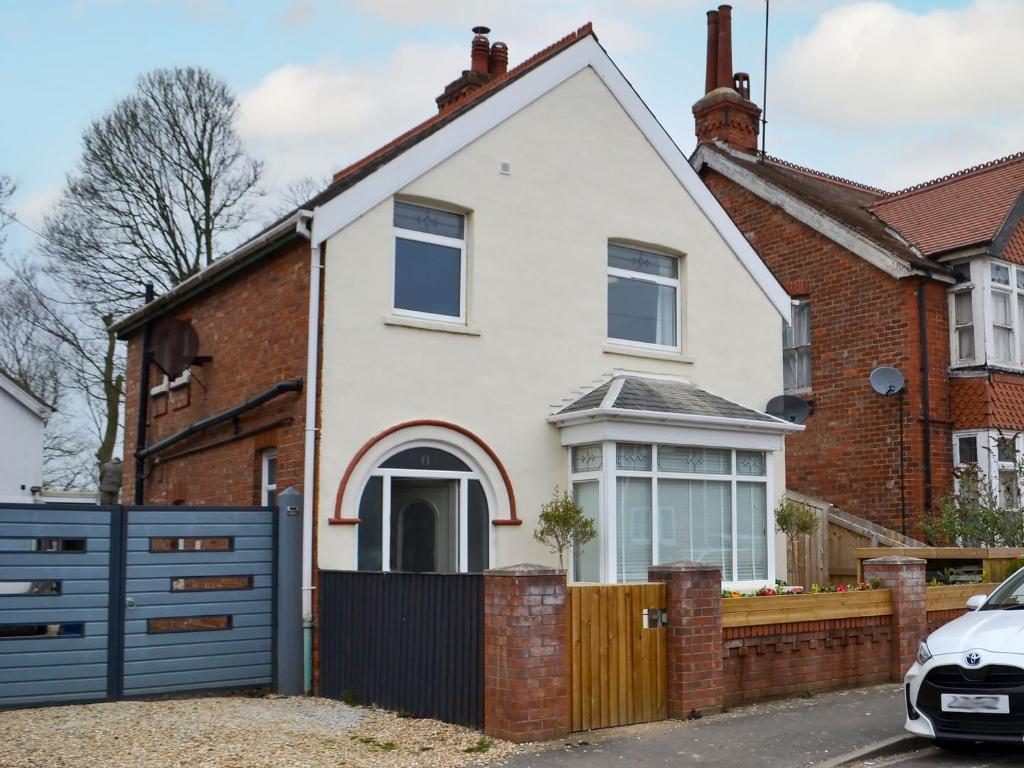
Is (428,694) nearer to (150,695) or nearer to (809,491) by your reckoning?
(150,695)

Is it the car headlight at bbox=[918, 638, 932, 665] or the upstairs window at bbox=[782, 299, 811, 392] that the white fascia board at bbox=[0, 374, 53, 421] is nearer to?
the upstairs window at bbox=[782, 299, 811, 392]

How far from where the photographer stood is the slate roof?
45.0 ft

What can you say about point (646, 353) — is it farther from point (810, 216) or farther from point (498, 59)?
point (810, 216)

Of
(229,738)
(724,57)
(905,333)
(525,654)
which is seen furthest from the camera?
(724,57)

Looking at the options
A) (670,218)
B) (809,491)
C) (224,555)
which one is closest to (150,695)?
(224,555)

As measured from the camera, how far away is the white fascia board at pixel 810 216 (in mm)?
18969

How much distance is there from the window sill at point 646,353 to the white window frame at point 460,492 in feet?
8.74

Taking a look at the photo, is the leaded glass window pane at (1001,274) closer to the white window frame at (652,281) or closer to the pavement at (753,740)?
the white window frame at (652,281)

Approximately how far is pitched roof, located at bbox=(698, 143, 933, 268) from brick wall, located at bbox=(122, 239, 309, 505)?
423 inches

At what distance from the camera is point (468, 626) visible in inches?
380

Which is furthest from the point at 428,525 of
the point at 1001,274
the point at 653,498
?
the point at 1001,274

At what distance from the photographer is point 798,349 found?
20.7 metres

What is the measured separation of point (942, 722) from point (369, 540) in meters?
6.36

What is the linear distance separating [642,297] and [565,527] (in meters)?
3.99
